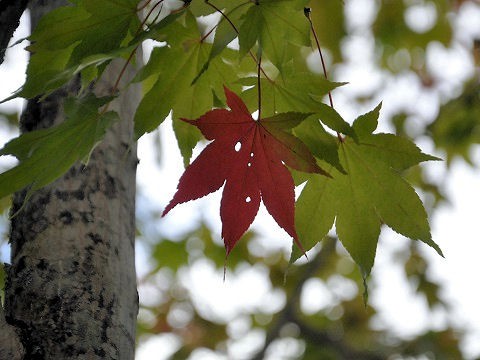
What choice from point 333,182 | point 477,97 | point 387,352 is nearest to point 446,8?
point 477,97

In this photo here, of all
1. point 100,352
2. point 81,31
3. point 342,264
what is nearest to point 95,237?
point 100,352

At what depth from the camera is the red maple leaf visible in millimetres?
742

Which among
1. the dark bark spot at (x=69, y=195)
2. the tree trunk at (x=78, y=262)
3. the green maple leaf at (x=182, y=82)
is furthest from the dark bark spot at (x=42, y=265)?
the green maple leaf at (x=182, y=82)

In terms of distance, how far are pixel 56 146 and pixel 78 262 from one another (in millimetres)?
177

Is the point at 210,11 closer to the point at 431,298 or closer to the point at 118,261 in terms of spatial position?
the point at 118,261

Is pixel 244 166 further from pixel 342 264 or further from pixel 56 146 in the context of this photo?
pixel 342 264

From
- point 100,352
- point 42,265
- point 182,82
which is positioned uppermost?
point 182,82

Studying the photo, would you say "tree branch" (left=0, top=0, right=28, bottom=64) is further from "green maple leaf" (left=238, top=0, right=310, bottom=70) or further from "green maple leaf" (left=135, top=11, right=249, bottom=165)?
"green maple leaf" (left=238, top=0, right=310, bottom=70)

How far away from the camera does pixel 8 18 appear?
0.80 m

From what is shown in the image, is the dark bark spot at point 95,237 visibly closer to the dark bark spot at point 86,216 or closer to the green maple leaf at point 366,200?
the dark bark spot at point 86,216

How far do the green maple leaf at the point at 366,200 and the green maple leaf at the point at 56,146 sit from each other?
0.98 ft

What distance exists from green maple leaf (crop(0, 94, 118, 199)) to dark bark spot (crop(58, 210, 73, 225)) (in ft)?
0.49

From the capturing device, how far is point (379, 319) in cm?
317

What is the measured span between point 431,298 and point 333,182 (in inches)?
88.4
